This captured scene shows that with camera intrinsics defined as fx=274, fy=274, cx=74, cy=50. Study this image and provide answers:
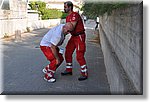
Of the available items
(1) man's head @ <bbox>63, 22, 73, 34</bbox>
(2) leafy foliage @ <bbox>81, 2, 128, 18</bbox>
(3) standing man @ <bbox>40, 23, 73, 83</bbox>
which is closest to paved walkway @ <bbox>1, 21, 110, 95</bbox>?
(3) standing man @ <bbox>40, 23, 73, 83</bbox>

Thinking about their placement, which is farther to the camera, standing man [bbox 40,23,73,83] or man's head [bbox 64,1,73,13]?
man's head [bbox 64,1,73,13]

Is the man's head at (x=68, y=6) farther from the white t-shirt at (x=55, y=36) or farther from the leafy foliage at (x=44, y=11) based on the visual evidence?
the leafy foliage at (x=44, y=11)

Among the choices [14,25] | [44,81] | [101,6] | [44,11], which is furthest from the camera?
[44,11]

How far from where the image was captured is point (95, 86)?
6.23 metres

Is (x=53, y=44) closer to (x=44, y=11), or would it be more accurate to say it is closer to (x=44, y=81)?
(x=44, y=81)

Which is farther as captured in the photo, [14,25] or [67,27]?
[14,25]

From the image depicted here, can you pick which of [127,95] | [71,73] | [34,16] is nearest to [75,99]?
[127,95]

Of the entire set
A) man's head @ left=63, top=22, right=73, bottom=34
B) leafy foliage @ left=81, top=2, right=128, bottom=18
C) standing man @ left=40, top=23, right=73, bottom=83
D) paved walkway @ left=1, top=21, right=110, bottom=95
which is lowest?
paved walkway @ left=1, top=21, right=110, bottom=95

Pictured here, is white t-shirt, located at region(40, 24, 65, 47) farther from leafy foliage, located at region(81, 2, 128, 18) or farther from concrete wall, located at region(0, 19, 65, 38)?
concrete wall, located at region(0, 19, 65, 38)

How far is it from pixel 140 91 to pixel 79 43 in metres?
3.75

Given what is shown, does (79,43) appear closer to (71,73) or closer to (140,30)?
(71,73)

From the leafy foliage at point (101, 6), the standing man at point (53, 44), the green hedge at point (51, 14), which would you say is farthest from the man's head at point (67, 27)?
the green hedge at point (51, 14)

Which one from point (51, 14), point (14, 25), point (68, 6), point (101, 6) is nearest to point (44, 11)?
point (51, 14)

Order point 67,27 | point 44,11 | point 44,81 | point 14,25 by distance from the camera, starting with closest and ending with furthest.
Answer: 1. point 67,27
2. point 44,81
3. point 14,25
4. point 44,11
